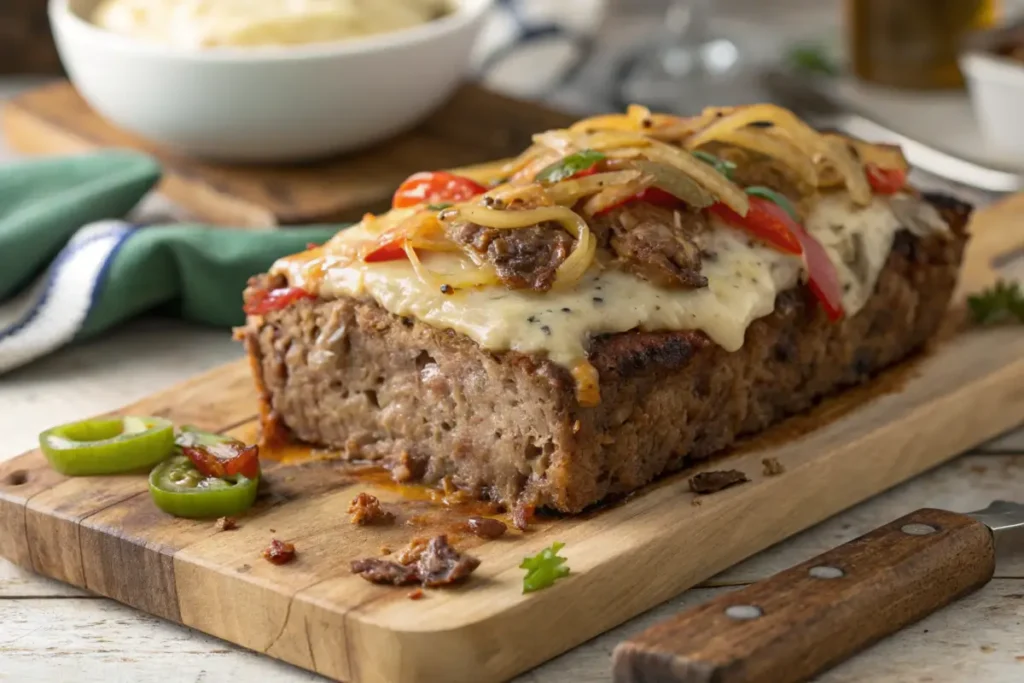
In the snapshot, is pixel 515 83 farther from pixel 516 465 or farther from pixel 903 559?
pixel 903 559

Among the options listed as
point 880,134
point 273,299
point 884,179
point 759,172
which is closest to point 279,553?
point 273,299

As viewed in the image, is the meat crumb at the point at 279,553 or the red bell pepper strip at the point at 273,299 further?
the red bell pepper strip at the point at 273,299

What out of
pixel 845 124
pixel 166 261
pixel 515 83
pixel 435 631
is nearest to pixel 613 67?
pixel 515 83

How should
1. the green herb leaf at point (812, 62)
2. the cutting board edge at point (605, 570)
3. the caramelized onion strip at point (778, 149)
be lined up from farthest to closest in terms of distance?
1. the green herb leaf at point (812, 62)
2. the caramelized onion strip at point (778, 149)
3. the cutting board edge at point (605, 570)

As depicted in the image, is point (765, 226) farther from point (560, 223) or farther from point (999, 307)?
point (999, 307)

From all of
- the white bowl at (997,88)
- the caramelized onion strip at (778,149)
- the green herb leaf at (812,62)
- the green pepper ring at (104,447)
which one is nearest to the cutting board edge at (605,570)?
the green pepper ring at (104,447)

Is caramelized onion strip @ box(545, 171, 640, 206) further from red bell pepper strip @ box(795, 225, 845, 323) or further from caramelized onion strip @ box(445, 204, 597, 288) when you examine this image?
red bell pepper strip @ box(795, 225, 845, 323)

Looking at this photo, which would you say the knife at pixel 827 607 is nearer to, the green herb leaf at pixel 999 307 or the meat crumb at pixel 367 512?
the meat crumb at pixel 367 512
